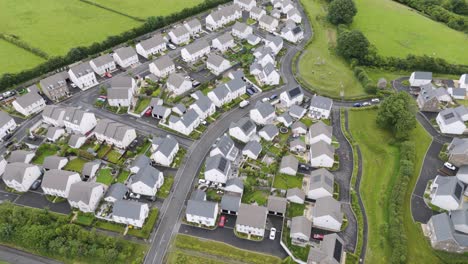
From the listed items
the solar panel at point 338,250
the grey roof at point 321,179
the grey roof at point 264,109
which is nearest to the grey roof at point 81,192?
the grey roof at point 264,109

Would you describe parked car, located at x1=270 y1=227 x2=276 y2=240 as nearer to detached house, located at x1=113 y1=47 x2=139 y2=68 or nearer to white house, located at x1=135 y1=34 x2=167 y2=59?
detached house, located at x1=113 y1=47 x2=139 y2=68

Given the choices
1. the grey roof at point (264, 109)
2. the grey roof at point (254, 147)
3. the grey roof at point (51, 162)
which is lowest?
the grey roof at point (51, 162)

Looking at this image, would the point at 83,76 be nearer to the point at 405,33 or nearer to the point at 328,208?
the point at 328,208

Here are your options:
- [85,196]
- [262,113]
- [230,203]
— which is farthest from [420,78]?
[85,196]

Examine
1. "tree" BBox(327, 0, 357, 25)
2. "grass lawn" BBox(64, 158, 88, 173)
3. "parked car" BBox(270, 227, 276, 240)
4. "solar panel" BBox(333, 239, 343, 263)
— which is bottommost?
"parked car" BBox(270, 227, 276, 240)

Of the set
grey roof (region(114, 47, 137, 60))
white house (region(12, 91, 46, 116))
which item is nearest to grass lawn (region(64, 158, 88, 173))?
white house (region(12, 91, 46, 116))

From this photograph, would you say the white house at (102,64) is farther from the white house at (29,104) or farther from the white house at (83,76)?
the white house at (29,104)

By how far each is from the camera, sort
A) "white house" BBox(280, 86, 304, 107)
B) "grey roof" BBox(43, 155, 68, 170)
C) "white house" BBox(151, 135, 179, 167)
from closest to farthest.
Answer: "grey roof" BBox(43, 155, 68, 170)
"white house" BBox(151, 135, 179, 167)
"white house" BBox(280, 86, 304, 107)
